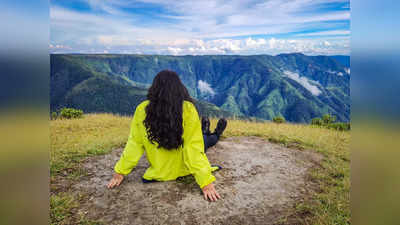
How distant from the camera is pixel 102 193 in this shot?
2.92 m

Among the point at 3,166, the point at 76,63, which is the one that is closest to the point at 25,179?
the point at 3,166

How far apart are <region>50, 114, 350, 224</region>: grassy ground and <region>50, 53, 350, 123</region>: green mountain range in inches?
1820

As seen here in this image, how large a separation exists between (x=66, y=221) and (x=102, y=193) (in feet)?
1.89

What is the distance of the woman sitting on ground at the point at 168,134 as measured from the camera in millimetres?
2768

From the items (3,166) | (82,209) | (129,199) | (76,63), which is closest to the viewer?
(3,166)

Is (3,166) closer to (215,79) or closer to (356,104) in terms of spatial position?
(356,104)

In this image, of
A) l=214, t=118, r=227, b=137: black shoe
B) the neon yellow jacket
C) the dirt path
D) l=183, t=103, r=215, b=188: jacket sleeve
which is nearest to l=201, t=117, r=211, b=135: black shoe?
l=214, t=118, r=227, b=137: black shoe

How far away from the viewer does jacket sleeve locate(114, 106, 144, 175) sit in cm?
294

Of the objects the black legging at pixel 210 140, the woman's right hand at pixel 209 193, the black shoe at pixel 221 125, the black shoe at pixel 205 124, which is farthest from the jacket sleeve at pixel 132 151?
the black shoe at pixel 221 125

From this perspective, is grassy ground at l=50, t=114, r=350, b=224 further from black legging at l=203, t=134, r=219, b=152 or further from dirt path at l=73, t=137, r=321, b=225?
black legging at l=203, t=134, r=219, b=152

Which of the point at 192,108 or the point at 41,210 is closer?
the point at 41,210

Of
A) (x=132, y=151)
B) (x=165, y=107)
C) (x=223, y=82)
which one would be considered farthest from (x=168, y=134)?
(x=223, y=82)

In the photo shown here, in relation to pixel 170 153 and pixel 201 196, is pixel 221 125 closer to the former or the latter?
pixel 170 153

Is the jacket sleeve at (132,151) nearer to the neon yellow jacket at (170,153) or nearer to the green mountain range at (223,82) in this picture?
the neon yellow jacket at (170,153)
